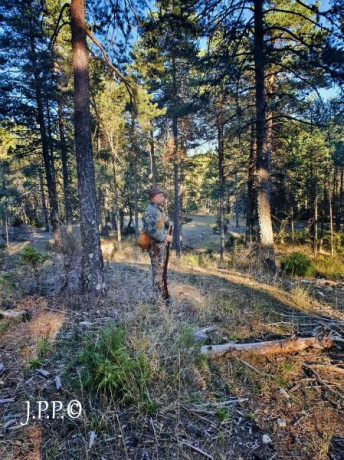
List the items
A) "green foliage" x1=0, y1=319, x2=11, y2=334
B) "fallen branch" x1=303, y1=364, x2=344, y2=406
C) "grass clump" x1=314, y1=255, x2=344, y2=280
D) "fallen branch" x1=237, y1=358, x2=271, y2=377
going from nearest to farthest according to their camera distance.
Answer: "fallen branch" x1=303, y1=364, x2=344, y2=406 < "fallen branch" x1=237, y1=358, x2=271, y2=377 < "green foliage" x1=0, y1=319, x2=11, y2=334 < "grass clump" x1=314, y1=255, x2=344, y2=280

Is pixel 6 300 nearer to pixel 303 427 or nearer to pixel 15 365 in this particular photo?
pixel 15 365

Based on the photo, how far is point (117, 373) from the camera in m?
2.32

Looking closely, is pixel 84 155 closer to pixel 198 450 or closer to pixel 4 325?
pixel 4 325

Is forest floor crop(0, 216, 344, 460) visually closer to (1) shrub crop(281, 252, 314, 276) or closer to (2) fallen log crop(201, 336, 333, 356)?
(2) fallen log crop(201, 336, 333, 356)

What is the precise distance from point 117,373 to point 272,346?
6.65 ft

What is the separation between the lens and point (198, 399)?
2377mm

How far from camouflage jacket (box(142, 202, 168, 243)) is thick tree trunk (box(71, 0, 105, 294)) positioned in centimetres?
132

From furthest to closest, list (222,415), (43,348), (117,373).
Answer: (43,348), (117,373), (222,415)

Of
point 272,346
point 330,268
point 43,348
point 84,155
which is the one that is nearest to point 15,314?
point 43,348

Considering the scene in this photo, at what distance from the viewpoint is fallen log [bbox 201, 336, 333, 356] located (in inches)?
125

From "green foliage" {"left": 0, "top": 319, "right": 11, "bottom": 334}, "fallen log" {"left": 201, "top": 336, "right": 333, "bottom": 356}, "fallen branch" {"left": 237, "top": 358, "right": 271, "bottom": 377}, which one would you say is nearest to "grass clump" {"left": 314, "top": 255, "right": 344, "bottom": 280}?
"fallen log" {"left": 201, "top": 336, "right": 333, "bottom": 356}

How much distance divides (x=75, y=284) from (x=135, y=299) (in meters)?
1.52

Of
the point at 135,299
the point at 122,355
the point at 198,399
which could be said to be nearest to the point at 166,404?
the point at 198,399

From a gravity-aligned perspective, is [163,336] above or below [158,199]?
below
